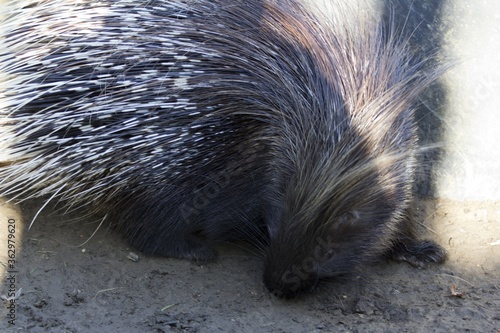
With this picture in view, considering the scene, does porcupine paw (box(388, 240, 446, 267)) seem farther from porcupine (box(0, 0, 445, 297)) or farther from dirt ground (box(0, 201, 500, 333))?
porcupine (box(0, 0, 445, 297))

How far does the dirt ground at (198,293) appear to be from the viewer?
2.01m

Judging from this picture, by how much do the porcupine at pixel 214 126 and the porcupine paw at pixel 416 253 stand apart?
0.46 feet

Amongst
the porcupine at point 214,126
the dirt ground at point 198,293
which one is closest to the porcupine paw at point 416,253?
the dirt ground at point 198,293

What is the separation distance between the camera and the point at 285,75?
223 centimetres

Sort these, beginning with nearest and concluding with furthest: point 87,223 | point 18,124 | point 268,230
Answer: point 18,124, point 268,230, point 87,223

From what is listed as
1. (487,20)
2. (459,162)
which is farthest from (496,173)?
(487,20)

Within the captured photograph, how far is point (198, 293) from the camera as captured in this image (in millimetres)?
2217

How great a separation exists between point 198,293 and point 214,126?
2.08 feet

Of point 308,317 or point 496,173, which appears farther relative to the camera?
point 496,173

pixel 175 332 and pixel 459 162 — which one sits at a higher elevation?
pixel 459 162

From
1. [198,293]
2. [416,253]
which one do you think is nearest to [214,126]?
[198,293]

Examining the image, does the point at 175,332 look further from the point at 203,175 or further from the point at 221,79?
the point at 221,79

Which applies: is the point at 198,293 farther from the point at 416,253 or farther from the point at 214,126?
the point at 416,253

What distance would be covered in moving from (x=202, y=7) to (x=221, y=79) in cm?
29
